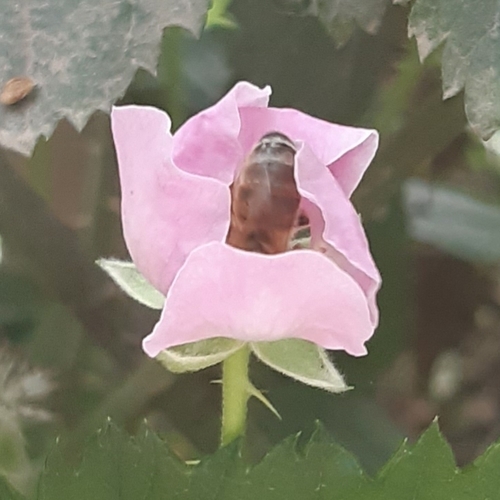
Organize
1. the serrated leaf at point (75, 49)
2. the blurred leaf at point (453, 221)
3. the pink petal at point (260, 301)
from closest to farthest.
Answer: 1. the pink petal at point (260, 301)
2. the serrated leaf at point (75, 49)
3. the blurred leaf at point (453, 221)

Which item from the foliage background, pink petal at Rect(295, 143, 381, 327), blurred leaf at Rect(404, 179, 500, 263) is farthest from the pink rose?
blurred leaf at Rect(404, 179, 500, 263)

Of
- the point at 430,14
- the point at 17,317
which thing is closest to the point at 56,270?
the point at 17,317

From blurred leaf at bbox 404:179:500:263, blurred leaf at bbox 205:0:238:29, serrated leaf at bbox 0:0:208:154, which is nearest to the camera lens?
serrated leaf at bbox 0:0:208:154

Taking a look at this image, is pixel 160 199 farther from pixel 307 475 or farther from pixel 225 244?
pixel 307 475

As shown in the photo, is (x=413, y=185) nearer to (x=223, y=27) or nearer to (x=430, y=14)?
(x=223, y=27)

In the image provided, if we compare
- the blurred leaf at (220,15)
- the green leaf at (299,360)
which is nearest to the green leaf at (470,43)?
the green leaf at (299,360)

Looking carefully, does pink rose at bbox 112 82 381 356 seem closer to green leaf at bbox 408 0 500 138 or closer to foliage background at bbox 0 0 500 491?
green leaf at bbox 408 0 500 138

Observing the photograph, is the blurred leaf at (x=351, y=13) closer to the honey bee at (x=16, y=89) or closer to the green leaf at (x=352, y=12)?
the green leaf at (x=352, y=12)
